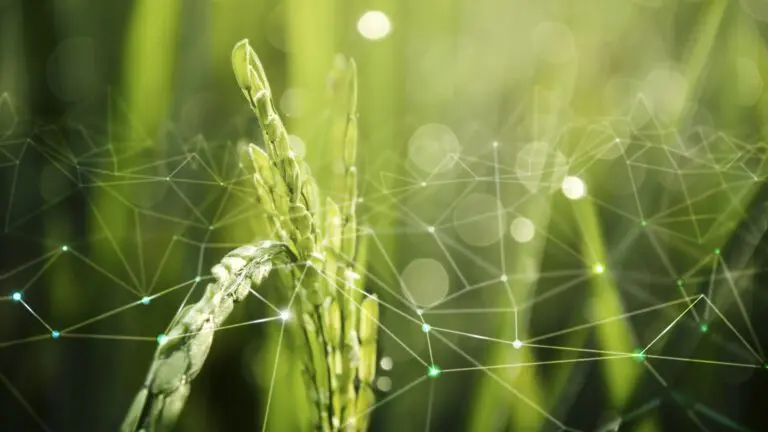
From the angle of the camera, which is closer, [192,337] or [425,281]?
[192,337]

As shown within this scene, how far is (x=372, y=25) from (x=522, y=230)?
29 centimetres

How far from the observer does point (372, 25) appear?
0.65 m

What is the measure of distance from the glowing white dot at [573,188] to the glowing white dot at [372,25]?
0.88 ft

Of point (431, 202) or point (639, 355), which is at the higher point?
point (431, 202)

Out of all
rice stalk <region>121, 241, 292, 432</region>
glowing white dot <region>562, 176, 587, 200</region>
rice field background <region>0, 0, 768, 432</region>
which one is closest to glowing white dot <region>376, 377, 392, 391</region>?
rice field background <region>0, 0, 768, 432</region>

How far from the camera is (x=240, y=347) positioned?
1.99ft

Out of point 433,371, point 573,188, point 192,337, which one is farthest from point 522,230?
point 192,337

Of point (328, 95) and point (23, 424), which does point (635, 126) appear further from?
point (23, 424)

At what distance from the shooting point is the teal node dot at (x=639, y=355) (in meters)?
0.65

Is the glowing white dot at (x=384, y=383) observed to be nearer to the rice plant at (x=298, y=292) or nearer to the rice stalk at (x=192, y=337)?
the rice plant at (x=298, y=292)

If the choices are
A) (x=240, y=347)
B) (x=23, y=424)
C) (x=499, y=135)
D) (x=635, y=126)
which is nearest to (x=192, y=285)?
(x=240, y=347)

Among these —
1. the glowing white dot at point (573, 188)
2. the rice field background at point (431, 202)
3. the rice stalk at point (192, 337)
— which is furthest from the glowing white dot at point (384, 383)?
the glowing white dot at point (573, 188)

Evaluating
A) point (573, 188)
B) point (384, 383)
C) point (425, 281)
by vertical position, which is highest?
point (573, 188)

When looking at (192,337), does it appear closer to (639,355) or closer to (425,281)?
(425,281)
